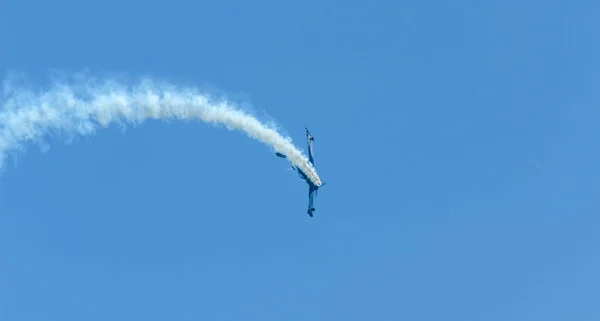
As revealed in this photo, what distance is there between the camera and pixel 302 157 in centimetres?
8319

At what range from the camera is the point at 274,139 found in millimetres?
81062

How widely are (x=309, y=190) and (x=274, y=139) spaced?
645cm

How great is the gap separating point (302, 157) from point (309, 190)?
329 centimetres

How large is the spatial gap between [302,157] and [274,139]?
3647 millimetres

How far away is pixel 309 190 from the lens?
84.2 m
